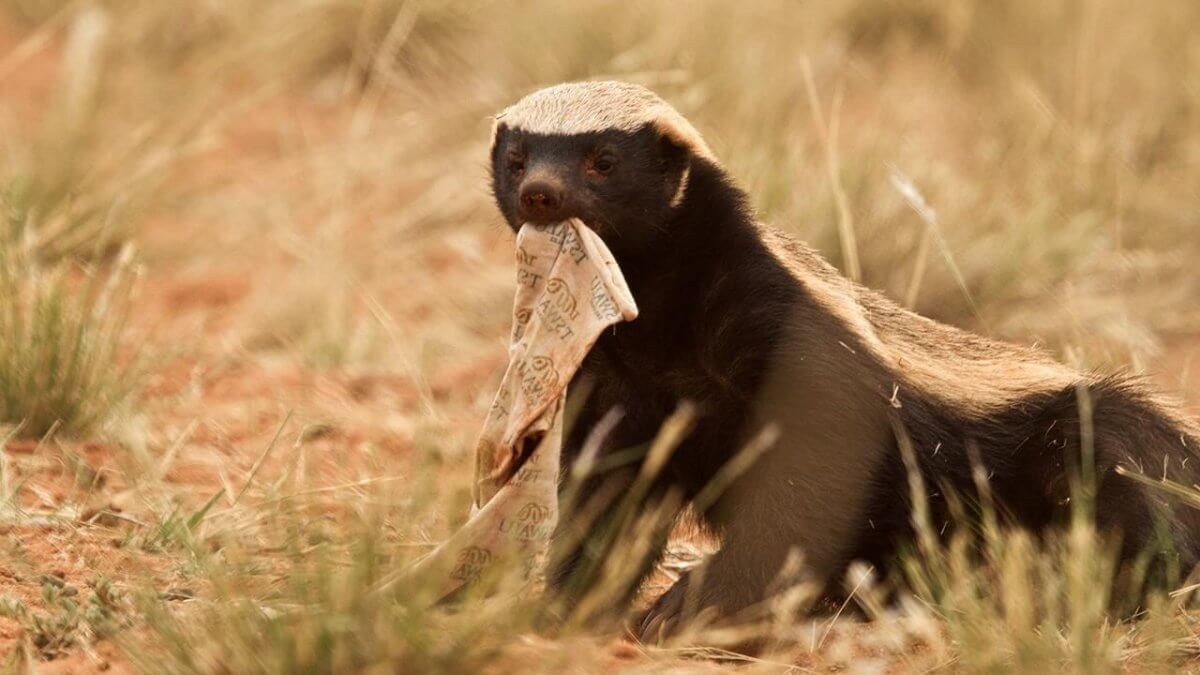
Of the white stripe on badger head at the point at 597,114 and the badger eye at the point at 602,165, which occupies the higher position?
the white stripe on badger head at the point at 597,114

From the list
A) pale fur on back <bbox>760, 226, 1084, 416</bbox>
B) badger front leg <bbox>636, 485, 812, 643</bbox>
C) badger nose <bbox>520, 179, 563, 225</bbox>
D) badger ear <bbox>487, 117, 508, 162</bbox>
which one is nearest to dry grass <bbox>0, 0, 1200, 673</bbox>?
badger front leg <bbox>636, 485, 812, 643</bbox>

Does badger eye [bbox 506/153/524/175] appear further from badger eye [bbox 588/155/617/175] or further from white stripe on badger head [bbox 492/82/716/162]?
badger eye [bbox 588/155/617/175]

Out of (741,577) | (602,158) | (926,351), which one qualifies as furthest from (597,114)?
(741,577)

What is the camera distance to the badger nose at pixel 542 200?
3965 millimetres

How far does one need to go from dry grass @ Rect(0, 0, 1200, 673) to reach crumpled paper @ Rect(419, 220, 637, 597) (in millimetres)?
184

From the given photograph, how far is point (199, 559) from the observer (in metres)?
3.31

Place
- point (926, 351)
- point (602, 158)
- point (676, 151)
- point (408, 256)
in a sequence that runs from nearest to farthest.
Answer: point (602, 158), point (676, 151), point (926, 351), point (408, 256)

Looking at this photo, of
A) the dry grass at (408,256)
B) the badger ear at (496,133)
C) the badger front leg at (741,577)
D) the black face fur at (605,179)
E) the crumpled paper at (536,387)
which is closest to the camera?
the dry grass at (408,256)

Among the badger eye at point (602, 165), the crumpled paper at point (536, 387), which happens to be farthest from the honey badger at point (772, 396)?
the crumpled paper at point (536, 387)

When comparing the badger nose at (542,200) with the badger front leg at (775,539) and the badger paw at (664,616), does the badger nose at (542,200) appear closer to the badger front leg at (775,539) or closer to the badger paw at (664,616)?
the badger front leg at (775,539)

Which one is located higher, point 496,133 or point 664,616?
point 496,133

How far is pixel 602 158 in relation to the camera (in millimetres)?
4180

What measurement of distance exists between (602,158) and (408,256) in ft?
11.0

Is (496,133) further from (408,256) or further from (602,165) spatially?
(408,256)
